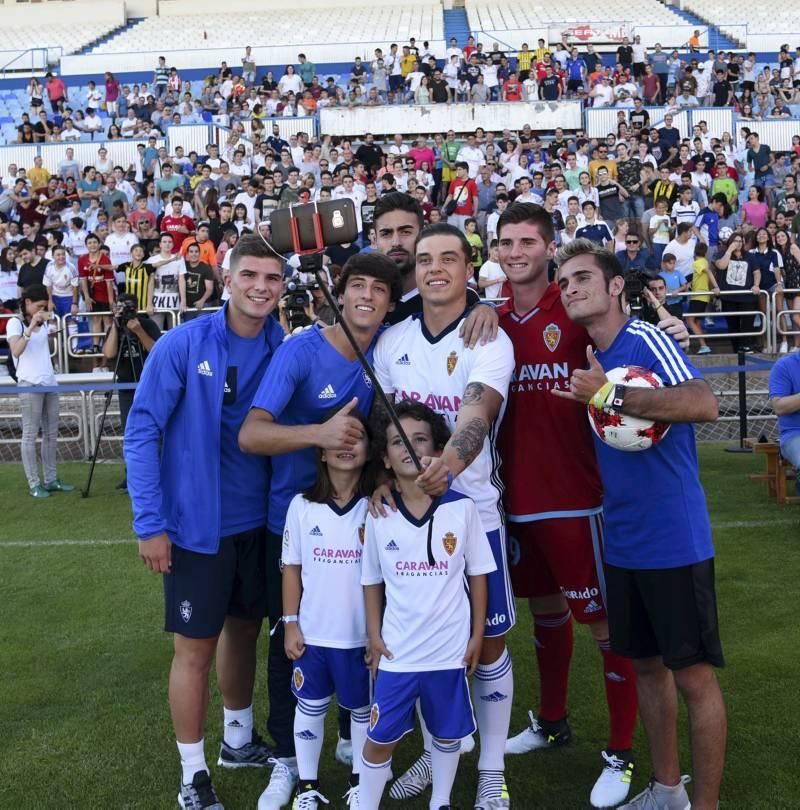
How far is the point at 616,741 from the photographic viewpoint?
168 inches

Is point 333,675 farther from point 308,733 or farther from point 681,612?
point 681,612

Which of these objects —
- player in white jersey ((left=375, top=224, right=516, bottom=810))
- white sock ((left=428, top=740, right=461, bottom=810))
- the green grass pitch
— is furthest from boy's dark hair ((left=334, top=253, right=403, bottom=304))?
white sock ((left=428, top=740, right=461, bottom=810))

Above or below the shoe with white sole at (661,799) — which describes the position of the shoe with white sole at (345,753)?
below

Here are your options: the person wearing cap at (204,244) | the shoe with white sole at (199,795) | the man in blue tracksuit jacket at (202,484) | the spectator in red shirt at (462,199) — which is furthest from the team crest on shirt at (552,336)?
the spectator in red shirt at (462,199)

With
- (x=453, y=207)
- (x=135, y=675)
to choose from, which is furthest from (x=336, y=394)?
(x=453, y=207)

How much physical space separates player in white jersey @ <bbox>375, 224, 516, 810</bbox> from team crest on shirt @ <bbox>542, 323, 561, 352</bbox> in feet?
0.67

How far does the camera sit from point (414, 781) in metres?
4.25

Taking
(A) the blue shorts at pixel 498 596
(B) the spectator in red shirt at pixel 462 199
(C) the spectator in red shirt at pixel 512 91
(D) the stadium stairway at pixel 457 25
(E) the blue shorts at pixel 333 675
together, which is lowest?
(E) the blue shorts at pixel 333 675

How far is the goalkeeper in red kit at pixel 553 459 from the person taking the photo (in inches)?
163

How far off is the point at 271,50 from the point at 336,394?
31.2 meters

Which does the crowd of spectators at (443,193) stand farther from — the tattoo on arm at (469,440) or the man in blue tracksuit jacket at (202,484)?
the tattoo on arm at (469,440)

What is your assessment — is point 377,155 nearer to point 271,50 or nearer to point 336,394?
point 271,50

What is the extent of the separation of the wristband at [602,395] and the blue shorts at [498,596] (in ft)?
2.55

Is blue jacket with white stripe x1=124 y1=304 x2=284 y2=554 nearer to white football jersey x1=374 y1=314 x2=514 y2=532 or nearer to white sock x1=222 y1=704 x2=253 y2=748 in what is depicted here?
white football jersey x1=374 y1=314 x2=514 y2=532
